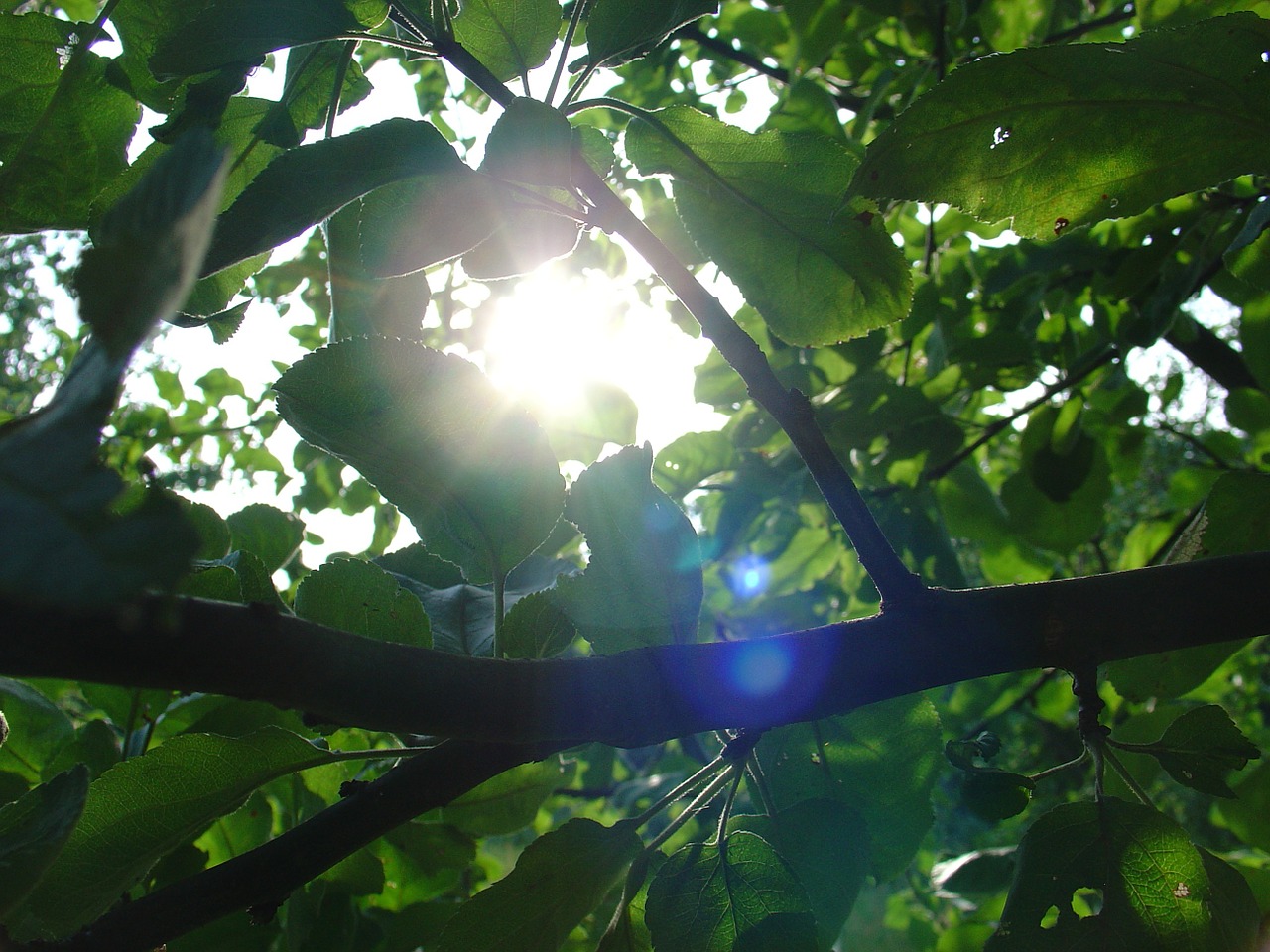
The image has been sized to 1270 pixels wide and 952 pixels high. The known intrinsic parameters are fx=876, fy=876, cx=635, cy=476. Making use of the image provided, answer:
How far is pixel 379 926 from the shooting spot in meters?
0.93

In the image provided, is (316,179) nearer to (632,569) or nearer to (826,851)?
(632,569)

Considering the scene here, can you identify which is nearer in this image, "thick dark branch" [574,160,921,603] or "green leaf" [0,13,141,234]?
"thick dark branch" [574,160,921,603]

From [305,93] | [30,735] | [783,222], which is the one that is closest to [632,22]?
[783,222]

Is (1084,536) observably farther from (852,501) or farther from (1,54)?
(1,54)

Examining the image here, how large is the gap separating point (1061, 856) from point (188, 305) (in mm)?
793

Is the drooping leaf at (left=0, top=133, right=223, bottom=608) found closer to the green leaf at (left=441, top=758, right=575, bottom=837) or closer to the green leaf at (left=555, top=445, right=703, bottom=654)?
the green leaf at (left=555, top=445, right=703, bottom=654)

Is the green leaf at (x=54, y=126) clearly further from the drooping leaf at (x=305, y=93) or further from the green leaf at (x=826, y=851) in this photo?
the green leaf at (x=826, y=851)

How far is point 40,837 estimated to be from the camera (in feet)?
1.30

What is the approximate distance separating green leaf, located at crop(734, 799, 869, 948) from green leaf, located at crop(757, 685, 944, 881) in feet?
0.26

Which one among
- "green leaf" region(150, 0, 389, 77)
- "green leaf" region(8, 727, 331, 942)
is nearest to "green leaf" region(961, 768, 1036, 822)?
"green leaf" region(8, 727, 331, 942)

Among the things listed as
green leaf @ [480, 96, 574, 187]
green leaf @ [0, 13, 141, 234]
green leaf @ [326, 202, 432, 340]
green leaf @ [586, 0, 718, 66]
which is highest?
green leaf @ [0, 13, 141, 234]

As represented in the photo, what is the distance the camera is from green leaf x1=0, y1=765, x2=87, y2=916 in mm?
385

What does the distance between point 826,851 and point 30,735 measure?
0.76 metres

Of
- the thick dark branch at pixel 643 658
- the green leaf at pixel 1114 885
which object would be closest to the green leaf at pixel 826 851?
the green leaf at pixel 1114 885
